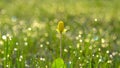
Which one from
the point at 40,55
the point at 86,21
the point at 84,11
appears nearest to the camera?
the point at 40,55

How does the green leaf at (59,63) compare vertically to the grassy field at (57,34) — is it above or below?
above

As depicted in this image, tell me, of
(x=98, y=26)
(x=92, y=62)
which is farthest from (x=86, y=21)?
(x=92, y=62)

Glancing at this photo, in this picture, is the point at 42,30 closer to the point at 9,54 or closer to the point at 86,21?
the point at 86,21

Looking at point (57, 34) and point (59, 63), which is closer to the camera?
point (59, 63)

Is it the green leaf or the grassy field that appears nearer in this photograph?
the green leaf

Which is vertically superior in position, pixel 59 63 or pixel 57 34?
pixel 59 63

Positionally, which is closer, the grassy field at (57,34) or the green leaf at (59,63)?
the green leaf at (59,63)

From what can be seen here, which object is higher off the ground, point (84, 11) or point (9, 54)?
point (9, 54)

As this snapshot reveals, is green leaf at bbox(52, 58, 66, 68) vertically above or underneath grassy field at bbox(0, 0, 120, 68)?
above
